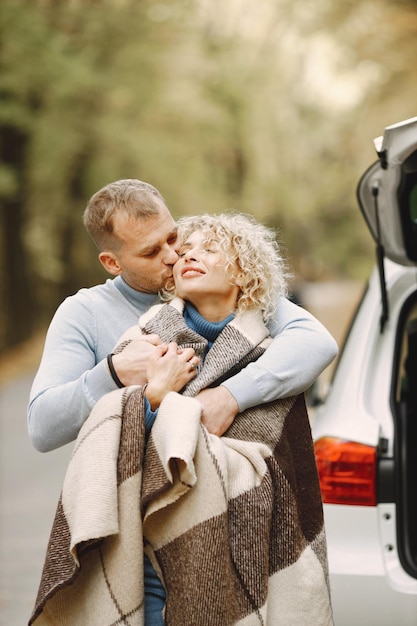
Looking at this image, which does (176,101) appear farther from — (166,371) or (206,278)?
(166,371)

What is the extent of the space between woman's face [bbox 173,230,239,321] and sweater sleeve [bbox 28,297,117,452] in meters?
0.27

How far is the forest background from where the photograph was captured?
16.6 metres

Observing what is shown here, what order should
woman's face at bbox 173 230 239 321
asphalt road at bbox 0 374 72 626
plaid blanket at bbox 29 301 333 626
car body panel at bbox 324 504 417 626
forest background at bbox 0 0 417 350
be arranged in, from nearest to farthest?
plaid blanket at bbox 29 301 333 626, woman's face at bbox 173 230 239 321, car body panel at bbox 324 504 417 626, asphalt road at bbox 0 374 72 626, forest background at bbox 0 0 417 350

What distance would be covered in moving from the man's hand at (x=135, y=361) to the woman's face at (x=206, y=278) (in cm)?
16

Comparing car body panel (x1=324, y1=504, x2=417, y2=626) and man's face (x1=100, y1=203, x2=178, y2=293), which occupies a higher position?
man's face (x1=100, y1=203, x2=178, y2=293)

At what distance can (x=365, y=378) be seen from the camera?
323 centimetres

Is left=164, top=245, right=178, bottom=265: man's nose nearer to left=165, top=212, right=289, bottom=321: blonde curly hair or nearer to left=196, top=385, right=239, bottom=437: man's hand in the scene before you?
left=165, top=212, right=289, bottom=321: blonde curly hair

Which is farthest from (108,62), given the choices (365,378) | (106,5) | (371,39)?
(365,378)

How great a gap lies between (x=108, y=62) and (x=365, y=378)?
15.7 meters

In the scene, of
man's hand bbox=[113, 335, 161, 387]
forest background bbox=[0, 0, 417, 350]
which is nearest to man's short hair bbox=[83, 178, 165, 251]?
man's hand bbox=[113, 335, 161, 387]

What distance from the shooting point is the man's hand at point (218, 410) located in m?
2.16

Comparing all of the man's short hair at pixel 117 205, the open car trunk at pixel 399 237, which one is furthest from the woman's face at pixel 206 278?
the open car trunk at pixel 399 237

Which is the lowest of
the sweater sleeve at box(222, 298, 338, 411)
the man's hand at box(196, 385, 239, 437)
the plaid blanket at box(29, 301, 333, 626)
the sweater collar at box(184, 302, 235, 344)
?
the plaid blanket at box(29, 301, 333, 626)

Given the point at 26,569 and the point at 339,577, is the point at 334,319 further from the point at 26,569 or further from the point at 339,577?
the point at 339,577
